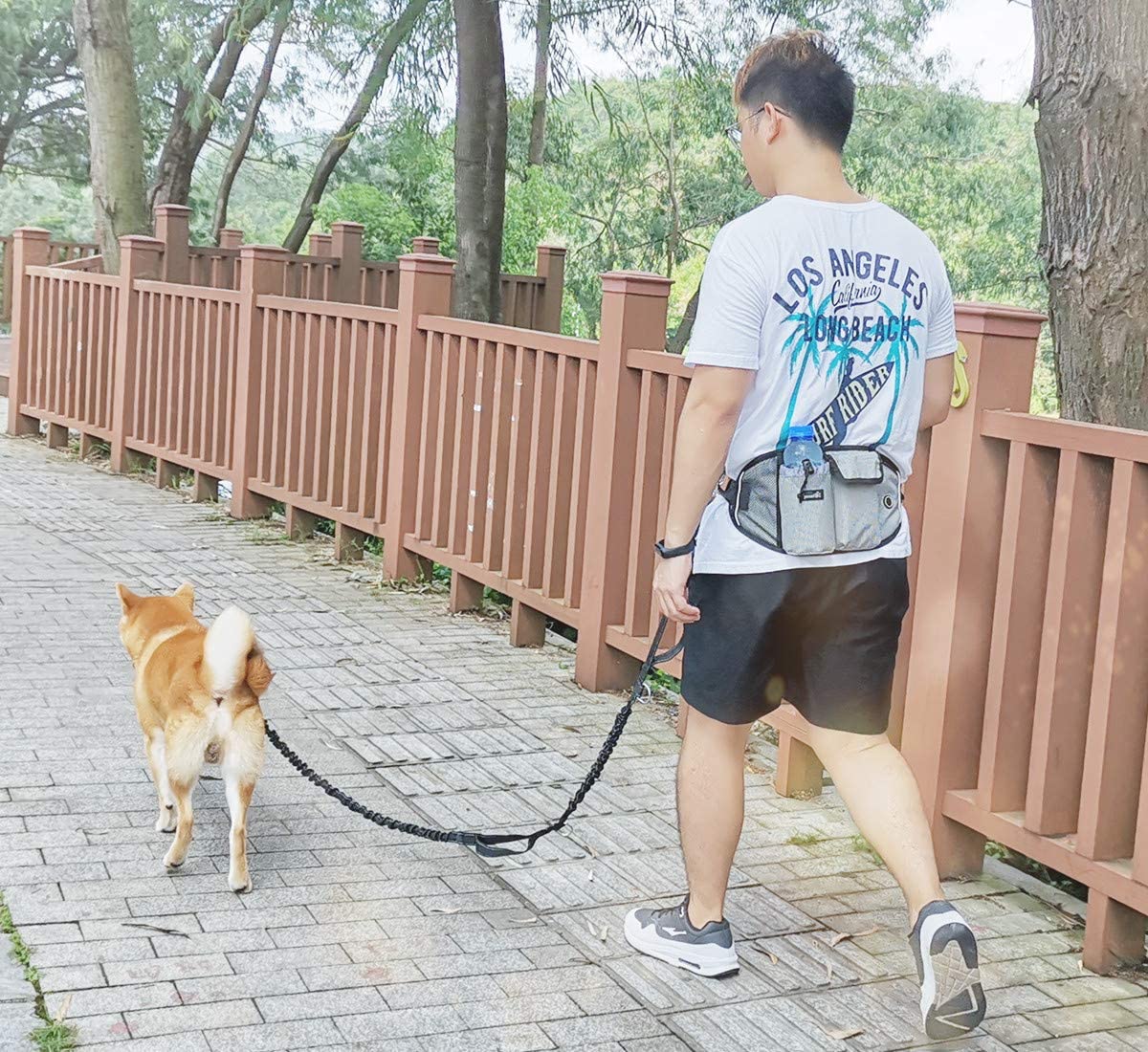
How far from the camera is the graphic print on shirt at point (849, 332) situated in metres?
3.49

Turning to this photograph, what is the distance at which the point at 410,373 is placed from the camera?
8109mm

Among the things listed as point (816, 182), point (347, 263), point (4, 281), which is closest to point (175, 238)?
point (347, 263)

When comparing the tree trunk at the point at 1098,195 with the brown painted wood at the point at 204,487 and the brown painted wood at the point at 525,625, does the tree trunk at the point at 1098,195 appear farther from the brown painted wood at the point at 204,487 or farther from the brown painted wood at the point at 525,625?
the brown painted wood at the point at 204,487

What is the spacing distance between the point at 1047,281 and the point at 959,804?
6.55ft

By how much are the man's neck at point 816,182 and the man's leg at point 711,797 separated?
120cm

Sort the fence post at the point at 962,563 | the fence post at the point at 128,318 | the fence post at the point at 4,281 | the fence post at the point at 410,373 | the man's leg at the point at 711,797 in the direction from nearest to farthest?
the man's leg at the point at 711,797
the fence post at the point at 962,563
the fence post at the point at 410,373
the fence post at the point at 128,318
the fence post at the point at 4,281

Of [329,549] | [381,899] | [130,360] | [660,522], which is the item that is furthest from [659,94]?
[381,899]

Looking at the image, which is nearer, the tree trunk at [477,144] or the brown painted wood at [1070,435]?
the brown painted wood at [1070,435]

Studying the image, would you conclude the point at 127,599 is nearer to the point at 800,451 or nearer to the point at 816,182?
the point at 800,451

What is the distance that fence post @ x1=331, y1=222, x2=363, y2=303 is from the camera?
15.8m

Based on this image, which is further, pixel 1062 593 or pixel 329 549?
pixel 329 549

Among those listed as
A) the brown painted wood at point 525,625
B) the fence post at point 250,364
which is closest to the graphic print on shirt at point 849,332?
the brown painted wood at point 525,625

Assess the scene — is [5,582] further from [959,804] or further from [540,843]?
[959,804]

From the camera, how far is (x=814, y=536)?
11.7ft
